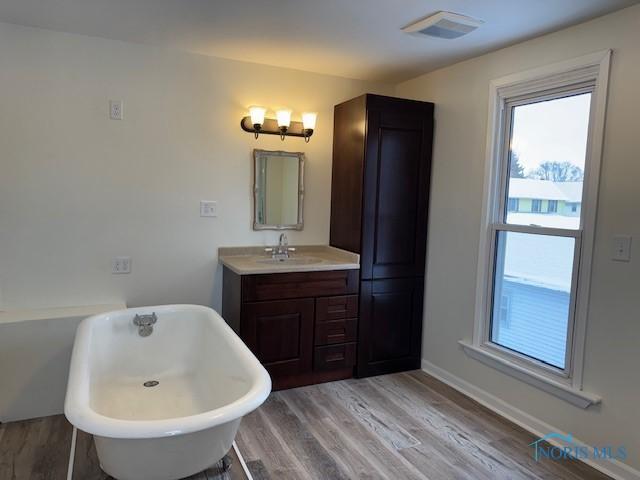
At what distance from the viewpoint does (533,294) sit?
281cm

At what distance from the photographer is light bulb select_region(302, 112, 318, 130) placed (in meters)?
3.49

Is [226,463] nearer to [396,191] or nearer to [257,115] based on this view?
[396,191]

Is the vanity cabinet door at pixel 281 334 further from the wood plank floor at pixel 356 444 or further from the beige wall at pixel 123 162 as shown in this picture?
the beige wall at pixel 123 162

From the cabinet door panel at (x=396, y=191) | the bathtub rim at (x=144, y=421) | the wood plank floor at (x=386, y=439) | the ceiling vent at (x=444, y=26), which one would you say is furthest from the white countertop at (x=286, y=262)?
the ceiling vent at (x=444, y=26)

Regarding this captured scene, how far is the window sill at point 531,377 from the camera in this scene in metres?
2.43

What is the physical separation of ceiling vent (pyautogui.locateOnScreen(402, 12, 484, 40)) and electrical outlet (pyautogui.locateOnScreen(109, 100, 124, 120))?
1896 millimetres

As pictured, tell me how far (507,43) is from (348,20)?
105 cm

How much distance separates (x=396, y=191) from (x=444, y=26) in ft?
4.01

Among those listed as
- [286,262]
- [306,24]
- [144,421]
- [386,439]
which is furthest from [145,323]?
[306,24]

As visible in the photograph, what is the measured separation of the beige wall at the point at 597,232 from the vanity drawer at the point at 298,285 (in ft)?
2.40

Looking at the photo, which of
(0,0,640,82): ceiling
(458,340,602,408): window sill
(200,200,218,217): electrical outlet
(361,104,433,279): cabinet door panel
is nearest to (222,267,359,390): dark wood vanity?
(361,104,433,279): cabinet door panel

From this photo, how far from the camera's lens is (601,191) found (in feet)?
7.68

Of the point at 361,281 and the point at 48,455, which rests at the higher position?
the point at 361,281

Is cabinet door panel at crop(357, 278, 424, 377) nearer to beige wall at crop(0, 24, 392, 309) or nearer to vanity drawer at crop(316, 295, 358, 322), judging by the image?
vanity drawer at crop(316, 295, 358, 322)
